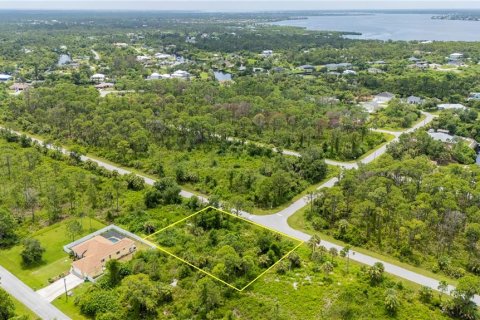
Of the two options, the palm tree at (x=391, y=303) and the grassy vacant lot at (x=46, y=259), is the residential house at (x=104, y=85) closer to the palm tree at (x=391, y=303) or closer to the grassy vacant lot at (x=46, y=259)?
the grassy vacant lot at (x=46, y=259)

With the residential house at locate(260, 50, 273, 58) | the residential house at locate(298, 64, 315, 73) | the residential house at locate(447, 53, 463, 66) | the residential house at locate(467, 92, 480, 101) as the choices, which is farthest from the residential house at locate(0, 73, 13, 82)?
the residential house at locate(447, 53, 463, 66)

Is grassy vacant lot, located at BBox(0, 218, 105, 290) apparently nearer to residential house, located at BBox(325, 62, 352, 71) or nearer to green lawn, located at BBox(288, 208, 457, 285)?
green lawn, located at BBox(288, 208, 457, 285)

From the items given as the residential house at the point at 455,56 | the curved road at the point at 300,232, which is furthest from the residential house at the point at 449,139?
the residential house at the point at 455,56

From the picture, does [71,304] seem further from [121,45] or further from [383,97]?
[121,45]

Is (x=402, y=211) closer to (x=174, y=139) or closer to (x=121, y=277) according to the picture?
(x=121, y=277)

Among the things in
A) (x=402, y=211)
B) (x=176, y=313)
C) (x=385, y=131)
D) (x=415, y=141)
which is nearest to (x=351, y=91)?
(x=385, y=131)

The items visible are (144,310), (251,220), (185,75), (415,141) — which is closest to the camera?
(144,310)

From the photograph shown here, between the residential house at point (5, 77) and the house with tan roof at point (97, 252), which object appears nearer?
the house with tan roof at point (97, 252)
